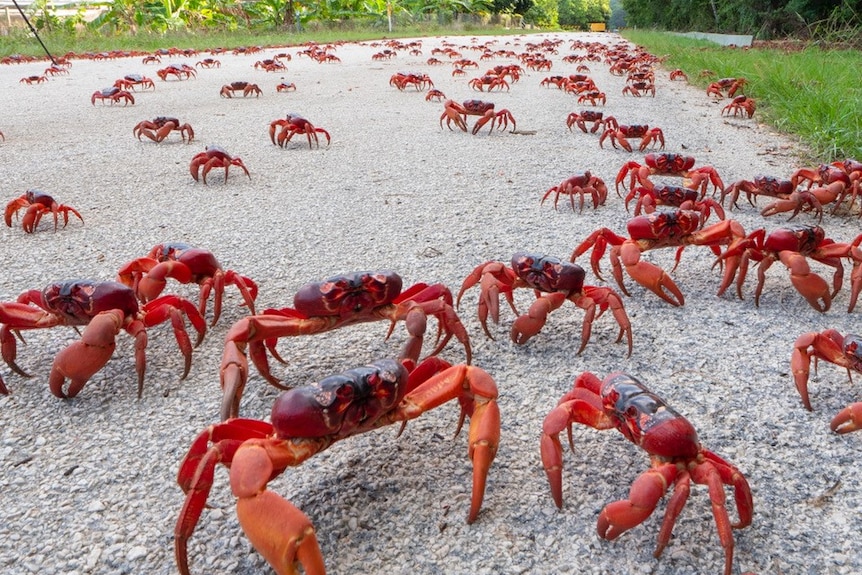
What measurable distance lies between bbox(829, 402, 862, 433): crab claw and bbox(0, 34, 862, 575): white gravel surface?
59 millimetres

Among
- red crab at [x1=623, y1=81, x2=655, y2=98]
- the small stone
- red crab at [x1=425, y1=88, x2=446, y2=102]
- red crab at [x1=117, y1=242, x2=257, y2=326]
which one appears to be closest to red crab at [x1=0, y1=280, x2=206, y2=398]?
red crab at [x1=117, y1=242, x2=257, y2=326]

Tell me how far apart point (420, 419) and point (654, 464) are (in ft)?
3.19

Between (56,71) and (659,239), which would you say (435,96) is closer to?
(659,239)

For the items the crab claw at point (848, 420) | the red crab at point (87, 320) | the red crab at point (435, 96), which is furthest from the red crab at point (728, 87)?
the red crab at point (87, 320)

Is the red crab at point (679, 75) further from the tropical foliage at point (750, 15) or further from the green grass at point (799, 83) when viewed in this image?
the tropical foliage at point (750, 15)

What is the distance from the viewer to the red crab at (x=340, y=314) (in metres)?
2.51

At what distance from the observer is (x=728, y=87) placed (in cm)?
1225

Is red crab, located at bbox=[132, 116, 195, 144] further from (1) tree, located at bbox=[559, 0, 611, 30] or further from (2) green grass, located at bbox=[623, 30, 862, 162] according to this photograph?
(1) tree, located at bbox=[559, 0, 611, 30]

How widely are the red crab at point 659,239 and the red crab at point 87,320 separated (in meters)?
2.47

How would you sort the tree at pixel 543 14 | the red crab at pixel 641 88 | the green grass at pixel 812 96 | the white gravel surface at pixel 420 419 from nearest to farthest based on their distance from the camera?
the white gravel surface at pixel 420 419 → the green grass at pixel 812 96 → the red crab at pixel 641 88 → the tree at pixel 543 14

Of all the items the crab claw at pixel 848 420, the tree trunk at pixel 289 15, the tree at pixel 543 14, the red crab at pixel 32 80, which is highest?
the tree at pixel 543 14

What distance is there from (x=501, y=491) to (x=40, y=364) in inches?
90.9

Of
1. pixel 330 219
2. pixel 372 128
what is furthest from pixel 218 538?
pixel 372 128

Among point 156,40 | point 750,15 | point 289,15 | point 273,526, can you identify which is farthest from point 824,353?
point 289,15
